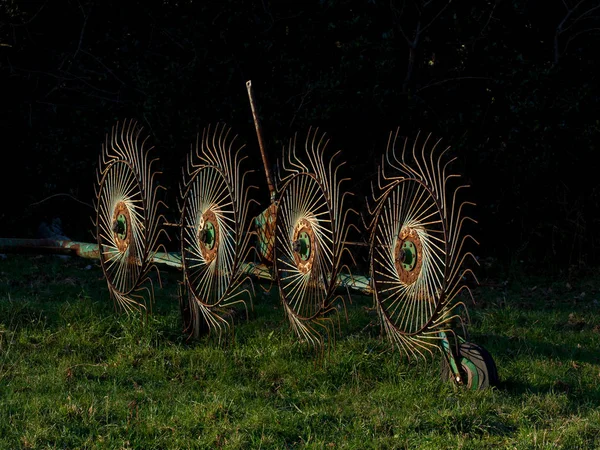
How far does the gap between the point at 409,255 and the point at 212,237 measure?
168 centimetres

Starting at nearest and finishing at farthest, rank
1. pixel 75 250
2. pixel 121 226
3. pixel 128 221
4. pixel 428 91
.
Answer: pixel 128 221 → pixel 121 226 → pixel 75 250 → pixel 428 91

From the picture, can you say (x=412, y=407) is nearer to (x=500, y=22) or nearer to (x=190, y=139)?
(x=190, y=139)

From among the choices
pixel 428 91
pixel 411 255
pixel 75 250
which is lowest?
pixel 75 250

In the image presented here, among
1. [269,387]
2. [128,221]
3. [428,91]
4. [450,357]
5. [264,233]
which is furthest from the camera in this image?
[428,91]

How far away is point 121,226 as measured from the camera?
7.10 meters

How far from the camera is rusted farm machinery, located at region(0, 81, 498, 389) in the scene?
5113 mm

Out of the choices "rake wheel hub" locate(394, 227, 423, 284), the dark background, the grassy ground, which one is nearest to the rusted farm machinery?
"rake wheel hub" locate(394, 227, 423, 284)

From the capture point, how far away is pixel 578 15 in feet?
34.6

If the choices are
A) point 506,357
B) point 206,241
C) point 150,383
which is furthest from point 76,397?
point 506,357

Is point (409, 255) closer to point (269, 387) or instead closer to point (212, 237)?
point (269, 387)

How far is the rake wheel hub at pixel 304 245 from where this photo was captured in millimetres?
5691

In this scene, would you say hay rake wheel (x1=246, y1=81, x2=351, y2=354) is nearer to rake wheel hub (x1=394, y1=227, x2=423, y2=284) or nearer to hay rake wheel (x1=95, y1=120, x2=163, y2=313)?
rake wheel hub (x1=394, y1=227, x2=423, y2=284)

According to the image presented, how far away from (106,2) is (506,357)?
7.44 m

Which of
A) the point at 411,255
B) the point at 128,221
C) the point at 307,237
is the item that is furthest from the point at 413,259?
the point at 128,221
